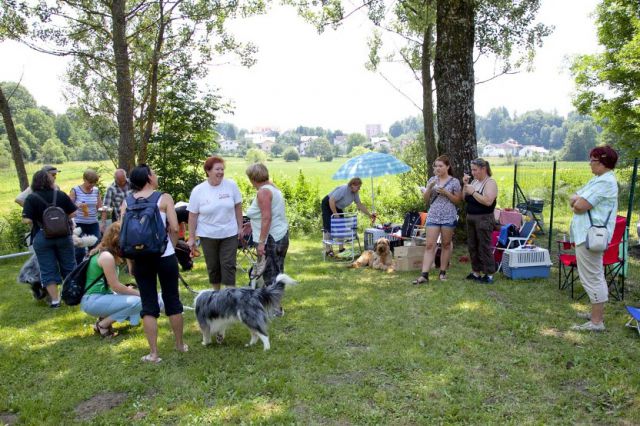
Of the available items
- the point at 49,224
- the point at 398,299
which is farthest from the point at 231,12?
the point at 398,299

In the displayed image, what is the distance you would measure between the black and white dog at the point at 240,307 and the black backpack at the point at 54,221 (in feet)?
7.60

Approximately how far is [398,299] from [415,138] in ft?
32.3

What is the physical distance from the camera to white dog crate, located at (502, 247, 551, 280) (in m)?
6.52

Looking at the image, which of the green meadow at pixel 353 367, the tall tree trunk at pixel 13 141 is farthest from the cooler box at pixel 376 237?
the tall tree trunk at pixel 13 141

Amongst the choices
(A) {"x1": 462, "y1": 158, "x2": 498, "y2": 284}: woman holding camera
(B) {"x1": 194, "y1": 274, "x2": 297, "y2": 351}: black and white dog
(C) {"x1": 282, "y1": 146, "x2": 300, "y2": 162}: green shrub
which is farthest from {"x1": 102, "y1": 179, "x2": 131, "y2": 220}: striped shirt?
(C) {"x1": 282, "y1": 146, "x2": 300, "y2": 162}: green shrub

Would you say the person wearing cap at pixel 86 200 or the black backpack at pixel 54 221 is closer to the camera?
the black backpack at pixel 54 221

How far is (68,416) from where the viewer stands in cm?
329

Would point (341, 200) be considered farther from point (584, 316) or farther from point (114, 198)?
point (584, 316)

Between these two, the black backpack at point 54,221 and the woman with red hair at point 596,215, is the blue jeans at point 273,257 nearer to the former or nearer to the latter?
the black backpack at point 54,221

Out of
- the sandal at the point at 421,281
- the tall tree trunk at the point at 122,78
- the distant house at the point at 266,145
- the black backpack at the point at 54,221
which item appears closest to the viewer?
the black backpack at the point at 54,221

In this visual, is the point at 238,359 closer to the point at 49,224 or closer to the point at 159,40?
the point at 49,224

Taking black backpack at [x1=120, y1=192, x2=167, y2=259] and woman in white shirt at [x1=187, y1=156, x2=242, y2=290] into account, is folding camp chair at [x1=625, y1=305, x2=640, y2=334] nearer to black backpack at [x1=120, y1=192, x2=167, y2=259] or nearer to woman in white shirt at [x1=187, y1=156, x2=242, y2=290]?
woman in white shirt at [x1=187, y1=156, x2=242, y2=290]

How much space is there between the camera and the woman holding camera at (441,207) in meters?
6.15

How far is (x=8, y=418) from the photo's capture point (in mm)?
3334
